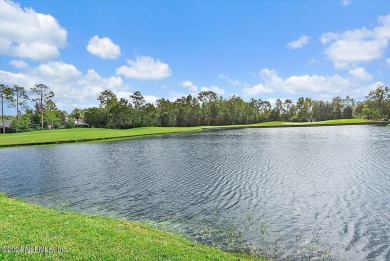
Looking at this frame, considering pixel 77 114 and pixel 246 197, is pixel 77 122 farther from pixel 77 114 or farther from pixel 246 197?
pixel 246 197

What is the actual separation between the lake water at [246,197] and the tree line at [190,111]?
9467 centimetres

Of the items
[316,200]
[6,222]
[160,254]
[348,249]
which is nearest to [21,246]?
[6,222]

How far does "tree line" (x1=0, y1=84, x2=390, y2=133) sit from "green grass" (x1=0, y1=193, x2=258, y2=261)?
111163 mm

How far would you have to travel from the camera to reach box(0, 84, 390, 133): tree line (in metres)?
126

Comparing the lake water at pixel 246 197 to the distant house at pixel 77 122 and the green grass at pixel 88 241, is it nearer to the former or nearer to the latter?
the green grass at pixel 88 241

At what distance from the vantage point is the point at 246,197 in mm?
18750

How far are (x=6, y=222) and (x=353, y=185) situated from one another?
21807 mm

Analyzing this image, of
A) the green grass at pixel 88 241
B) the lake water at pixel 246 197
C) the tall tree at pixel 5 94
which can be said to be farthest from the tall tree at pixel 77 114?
the green grass at pixel 88 241

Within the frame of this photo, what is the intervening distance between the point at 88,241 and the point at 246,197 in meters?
11.4

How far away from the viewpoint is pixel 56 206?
58.3ft

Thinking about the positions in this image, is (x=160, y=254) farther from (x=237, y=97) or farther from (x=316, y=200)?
(x=237, y=97)

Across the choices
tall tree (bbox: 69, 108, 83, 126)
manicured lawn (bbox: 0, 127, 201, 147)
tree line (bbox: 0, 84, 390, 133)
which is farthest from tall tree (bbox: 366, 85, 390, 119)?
tall tree (bbox: 69, 108, 83, 126)

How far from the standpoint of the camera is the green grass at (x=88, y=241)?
28.9ft

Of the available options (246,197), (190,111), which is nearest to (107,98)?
(190,111)
